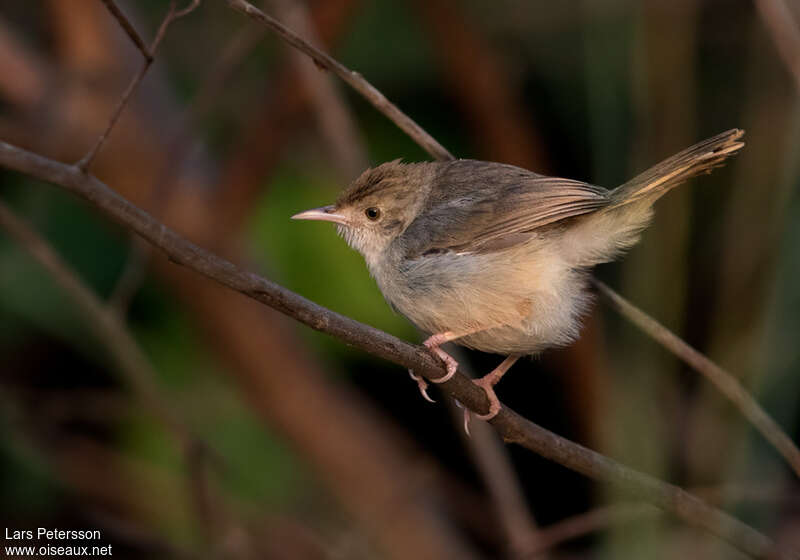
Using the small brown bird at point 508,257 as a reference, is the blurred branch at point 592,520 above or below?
below

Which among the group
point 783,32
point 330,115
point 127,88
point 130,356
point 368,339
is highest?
point 783,32

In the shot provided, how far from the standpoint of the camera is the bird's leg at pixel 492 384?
2.51 meters

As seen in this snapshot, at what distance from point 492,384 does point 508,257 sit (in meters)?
0.45

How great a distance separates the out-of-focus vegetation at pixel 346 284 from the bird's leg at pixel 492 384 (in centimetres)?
107

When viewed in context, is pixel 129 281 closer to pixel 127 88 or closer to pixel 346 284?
pixel 346 284

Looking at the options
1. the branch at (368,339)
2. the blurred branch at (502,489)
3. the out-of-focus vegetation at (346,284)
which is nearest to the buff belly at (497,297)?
the branch at (368,339)

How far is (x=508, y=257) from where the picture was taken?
3.10m

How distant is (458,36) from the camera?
5156 mm

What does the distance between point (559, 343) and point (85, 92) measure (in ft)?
11.1

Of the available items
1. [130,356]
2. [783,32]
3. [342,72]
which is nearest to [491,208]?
[342,72]

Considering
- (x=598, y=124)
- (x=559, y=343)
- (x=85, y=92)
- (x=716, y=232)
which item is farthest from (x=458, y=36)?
(x=559, y=343)

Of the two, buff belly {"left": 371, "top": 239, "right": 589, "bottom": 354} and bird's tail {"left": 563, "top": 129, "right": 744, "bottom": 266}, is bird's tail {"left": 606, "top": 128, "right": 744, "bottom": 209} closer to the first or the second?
bird's tail {"left": 563, "top": 129, "right": 744, "bottom": 266}

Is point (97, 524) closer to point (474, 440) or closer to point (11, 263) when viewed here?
point (11, 263)

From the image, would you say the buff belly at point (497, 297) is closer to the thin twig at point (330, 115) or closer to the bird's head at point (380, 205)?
the bird's head at point (380, 205)
